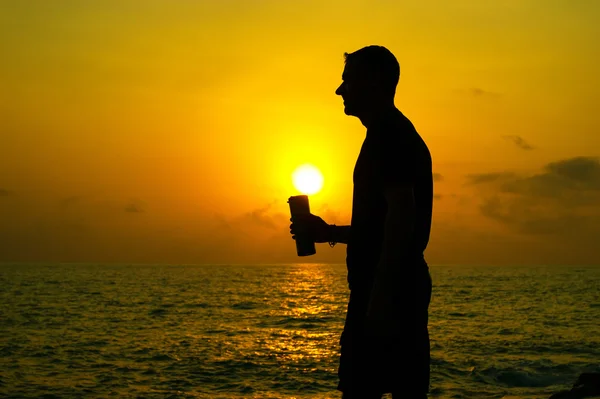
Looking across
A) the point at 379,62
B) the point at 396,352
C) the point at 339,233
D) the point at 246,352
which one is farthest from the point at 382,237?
the point at 246,352

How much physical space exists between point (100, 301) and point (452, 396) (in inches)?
1814

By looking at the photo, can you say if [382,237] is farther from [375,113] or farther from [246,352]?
[246,352]

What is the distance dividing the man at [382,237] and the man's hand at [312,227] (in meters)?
0.62

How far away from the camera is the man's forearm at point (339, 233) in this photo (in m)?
4.05

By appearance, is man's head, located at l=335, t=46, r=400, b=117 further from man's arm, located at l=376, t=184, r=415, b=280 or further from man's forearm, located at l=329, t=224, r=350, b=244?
man's forearm, located at l=329, t=224, r=350, b=244

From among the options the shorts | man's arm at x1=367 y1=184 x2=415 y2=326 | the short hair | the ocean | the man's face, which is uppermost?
the short hair

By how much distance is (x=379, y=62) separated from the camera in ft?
11.5

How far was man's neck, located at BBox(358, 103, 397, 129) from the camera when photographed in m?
3.54

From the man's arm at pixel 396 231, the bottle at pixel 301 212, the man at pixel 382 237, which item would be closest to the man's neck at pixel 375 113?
the man at pixel 382 237

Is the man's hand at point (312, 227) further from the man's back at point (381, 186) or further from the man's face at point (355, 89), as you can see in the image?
the man's face at point (355, 89)

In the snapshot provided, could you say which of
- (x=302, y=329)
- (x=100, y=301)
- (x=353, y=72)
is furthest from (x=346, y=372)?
(x=100, y=301)

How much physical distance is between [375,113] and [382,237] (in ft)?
2.20

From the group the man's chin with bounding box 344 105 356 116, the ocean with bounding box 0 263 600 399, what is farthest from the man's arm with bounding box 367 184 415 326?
the ocean with bounding box 0 263 600 399

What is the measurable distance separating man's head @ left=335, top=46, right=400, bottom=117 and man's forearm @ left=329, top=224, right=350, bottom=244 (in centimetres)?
78
